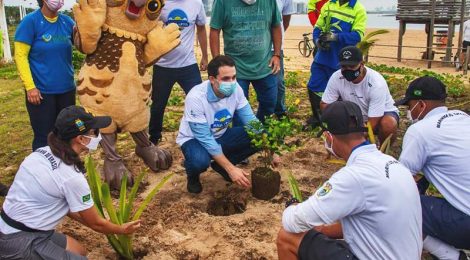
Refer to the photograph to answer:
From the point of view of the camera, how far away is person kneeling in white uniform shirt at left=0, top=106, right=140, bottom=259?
2.55m

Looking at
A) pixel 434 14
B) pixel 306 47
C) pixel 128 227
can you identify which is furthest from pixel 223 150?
pixel 306 47

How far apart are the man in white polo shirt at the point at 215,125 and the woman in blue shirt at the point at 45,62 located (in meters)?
1.13

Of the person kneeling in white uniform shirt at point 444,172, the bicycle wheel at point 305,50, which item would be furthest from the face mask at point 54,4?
the bicycle wheel at point 305,50

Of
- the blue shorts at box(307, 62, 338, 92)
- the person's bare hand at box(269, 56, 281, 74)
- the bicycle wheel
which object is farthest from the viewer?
the bicycle wheel

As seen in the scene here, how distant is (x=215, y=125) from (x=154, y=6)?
3.87ft

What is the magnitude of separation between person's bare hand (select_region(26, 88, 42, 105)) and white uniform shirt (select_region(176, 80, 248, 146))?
123 centimetres

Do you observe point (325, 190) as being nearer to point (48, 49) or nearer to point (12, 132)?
point (48, 49)

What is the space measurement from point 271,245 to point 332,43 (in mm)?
2948

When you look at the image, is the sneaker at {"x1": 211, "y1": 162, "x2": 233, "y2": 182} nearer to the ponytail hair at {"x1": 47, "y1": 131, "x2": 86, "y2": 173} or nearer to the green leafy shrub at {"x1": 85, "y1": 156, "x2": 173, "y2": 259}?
the green leafy shrub at {"x1": 85, "y1": 156, "x2": 173, "y2": 259}

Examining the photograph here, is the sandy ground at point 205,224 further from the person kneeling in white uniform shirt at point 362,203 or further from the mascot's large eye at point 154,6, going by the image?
the mascot's large eye at point 154,6

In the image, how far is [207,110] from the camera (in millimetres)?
3965

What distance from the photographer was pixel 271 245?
329 centimetres

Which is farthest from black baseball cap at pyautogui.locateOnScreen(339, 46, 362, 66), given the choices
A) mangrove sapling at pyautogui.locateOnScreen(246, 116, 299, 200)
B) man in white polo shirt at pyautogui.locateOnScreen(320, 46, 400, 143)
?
mangrove sapling at pyautogui.locateOnScreen(246, 116, 299, 200)

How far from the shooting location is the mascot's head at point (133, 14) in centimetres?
405
